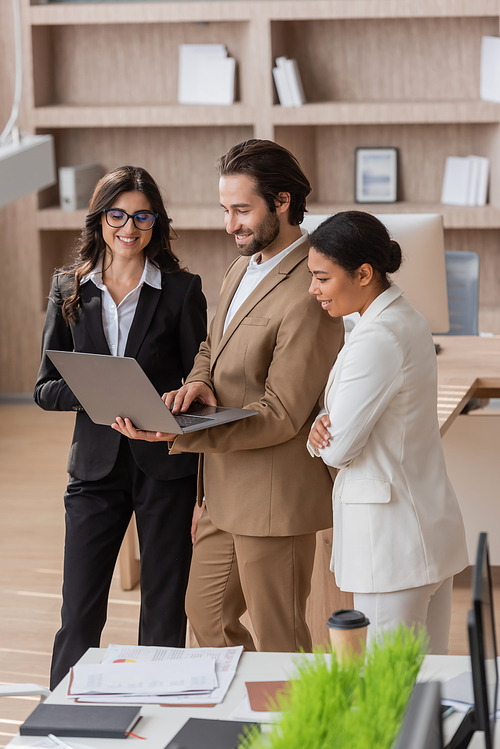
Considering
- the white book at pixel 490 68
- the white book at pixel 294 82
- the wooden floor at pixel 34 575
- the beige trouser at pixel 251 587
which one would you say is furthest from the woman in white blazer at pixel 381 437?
the white book at pixel 490 68

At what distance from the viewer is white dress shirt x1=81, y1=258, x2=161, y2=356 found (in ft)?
7.13

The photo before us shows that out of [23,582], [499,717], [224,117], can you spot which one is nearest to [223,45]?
[224,117]

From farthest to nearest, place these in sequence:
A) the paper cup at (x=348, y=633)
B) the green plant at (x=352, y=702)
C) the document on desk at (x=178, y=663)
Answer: the document on desk at (x=178, y=663) < the paper cup at (x=348, y=633) < the green plant at (x=352, y=702)

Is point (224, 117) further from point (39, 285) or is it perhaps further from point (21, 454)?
point (21, 454)

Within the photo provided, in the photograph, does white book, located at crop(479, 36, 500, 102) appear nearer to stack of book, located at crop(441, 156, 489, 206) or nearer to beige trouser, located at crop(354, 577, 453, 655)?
stack of book, located at crop(441, 156, 489, 206)

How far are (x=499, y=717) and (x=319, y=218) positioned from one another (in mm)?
1960

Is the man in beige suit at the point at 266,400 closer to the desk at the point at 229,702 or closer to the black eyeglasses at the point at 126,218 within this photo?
the black eyeglasses at the point at 126,218

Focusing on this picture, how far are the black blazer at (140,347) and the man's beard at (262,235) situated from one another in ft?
1.04

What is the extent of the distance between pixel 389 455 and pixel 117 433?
0.70m

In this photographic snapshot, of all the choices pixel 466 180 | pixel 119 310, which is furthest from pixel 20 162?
pixel 466 180

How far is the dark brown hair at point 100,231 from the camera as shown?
6.90 ft

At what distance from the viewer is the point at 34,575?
357 cm

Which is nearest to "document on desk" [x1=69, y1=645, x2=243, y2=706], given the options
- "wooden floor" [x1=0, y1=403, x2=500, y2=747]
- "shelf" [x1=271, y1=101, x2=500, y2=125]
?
"wooden floor" [x1=0, y1=403, x2=500, y2=747]

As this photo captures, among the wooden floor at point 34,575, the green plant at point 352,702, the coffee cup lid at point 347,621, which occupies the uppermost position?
the green plant at point 352,702
